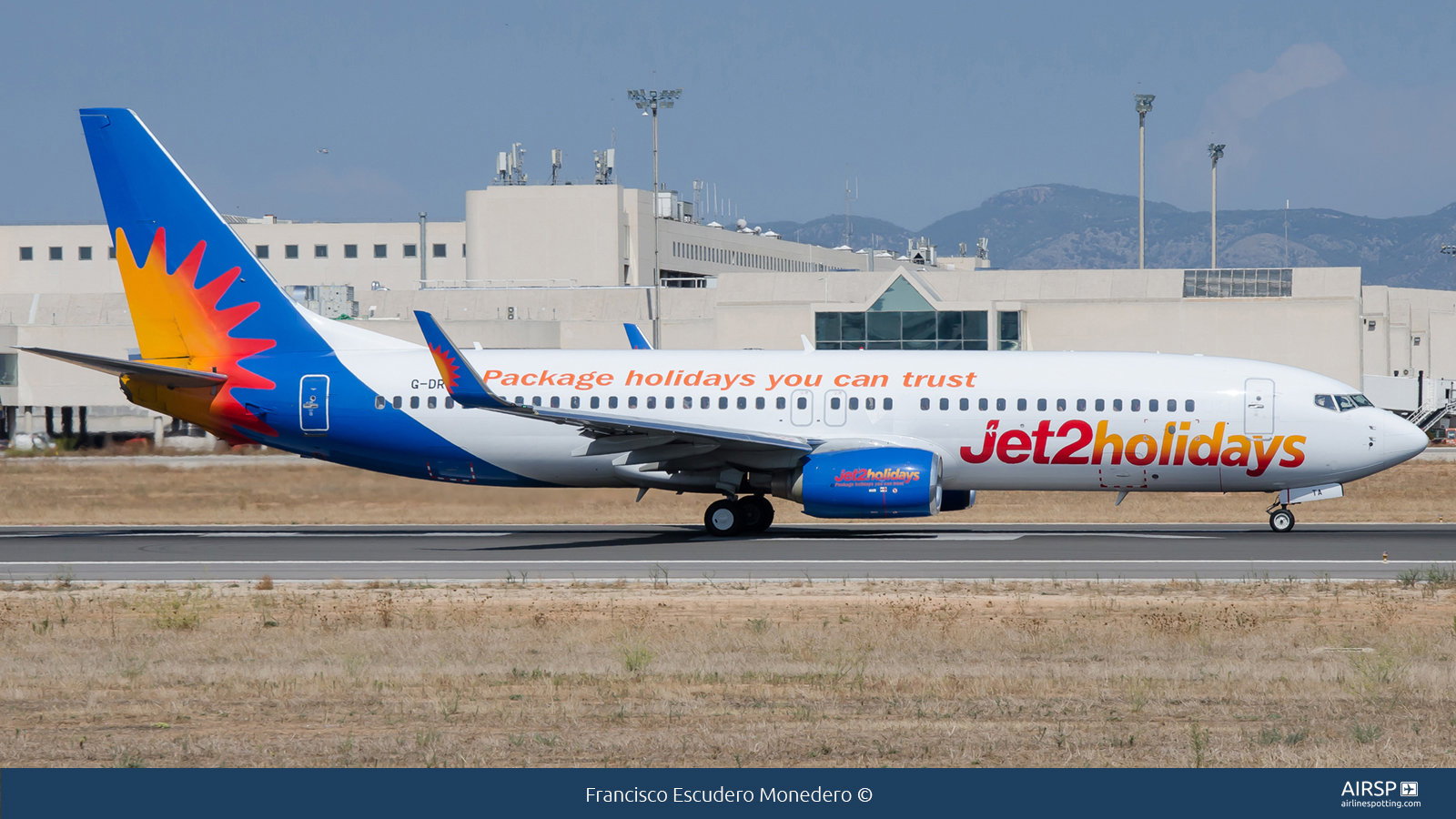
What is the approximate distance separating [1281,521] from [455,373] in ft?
55.8

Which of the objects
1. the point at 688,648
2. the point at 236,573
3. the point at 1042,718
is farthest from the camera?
the point at 236,573

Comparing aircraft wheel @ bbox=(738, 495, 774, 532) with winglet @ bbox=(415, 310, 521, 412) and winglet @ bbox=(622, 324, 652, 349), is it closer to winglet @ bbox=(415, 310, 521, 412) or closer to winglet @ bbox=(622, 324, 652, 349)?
winglet @ bbox=(415, 310, 521, 412)

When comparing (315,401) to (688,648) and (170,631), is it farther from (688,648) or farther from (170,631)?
(688,648)

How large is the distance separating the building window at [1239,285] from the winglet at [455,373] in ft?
163

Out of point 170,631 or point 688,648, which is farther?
point 170,631

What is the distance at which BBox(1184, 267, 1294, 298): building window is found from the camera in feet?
228

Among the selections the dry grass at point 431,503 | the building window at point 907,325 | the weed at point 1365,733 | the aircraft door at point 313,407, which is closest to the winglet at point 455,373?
the aircraft door at point 313,407

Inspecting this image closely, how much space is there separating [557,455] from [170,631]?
1364cm

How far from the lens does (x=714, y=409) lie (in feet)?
101

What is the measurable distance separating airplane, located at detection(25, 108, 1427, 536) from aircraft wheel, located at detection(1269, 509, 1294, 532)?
0.06 m

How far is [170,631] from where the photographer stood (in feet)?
57.9

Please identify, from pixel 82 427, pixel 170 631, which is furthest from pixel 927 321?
pixel 170 631

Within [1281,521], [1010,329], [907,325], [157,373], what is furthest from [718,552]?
[1010,329]

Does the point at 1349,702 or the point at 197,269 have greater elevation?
the point at 197,269
